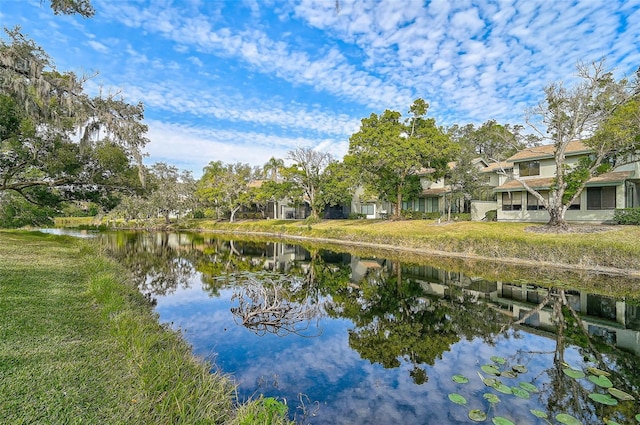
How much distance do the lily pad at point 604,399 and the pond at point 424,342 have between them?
0.08ft

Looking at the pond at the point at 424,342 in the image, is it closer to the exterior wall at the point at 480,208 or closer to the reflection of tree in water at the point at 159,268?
the reflection of tree in water at the point at 159,268

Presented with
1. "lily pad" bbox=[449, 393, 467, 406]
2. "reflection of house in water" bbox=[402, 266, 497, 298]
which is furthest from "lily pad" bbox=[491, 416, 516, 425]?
"reflection of house in water" bbox=[402, 266, 497, 298]

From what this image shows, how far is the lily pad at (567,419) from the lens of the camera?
4.24 meters

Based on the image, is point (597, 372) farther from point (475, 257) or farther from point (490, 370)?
point (475, 257)

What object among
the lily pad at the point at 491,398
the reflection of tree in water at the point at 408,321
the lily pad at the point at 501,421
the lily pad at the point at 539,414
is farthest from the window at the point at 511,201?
the lily pad at the point at 501,421

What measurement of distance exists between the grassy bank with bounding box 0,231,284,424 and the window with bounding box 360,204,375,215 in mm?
35353

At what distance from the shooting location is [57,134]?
15539 millimetres

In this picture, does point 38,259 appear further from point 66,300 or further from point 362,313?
point 362,313

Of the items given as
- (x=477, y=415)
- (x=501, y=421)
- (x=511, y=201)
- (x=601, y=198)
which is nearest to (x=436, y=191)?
(x=511, y=201)

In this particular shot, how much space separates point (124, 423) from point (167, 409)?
448mm

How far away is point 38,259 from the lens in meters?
12.5

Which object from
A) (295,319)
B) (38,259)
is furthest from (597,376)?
(38,259)

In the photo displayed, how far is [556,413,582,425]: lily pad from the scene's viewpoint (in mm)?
4242

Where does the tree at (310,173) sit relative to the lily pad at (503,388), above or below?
above
